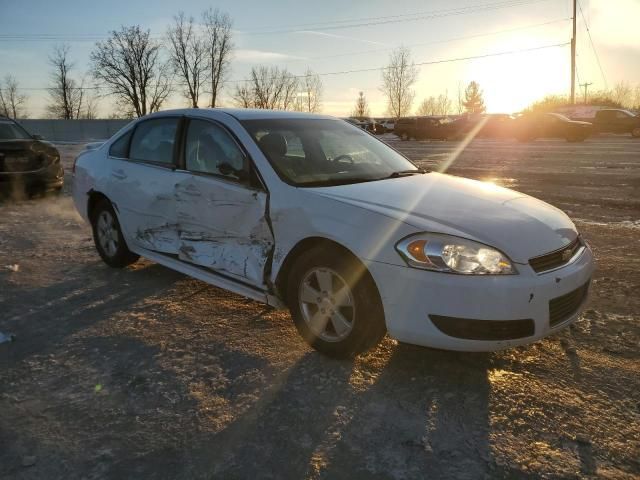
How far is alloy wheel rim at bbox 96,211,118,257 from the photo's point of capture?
4934 millimetres

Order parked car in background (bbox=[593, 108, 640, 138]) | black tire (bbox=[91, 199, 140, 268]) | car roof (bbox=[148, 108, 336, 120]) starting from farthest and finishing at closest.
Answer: parked car in background (bbox=[593, 108, 640, 138]) < black tire (bbox=[91, 199, 140, 268]) < car roof (bbox=[148, 108, 336, 120])

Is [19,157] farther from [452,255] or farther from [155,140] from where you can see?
[452,255]

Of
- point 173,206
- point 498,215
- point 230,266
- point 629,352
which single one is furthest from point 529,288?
point 173,206

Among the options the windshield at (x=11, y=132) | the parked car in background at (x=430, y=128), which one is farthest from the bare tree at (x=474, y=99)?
the windshield at (x=11, y=132)

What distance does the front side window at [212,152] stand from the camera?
3572 millimetres

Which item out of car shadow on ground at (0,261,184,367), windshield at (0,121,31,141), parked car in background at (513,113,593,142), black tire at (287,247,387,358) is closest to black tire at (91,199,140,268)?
car shadow on ground at (0,261,184,367)

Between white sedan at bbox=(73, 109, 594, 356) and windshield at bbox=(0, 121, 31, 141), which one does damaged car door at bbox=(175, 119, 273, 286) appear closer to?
white sedan at bbox=(73, 109, 594, 356)

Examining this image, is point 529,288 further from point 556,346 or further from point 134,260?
point 134,260

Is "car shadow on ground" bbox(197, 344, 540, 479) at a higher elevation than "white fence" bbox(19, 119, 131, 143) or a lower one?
lower

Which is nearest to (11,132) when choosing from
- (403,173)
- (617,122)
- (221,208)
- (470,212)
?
(221,208)

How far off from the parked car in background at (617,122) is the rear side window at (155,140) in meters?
29.9

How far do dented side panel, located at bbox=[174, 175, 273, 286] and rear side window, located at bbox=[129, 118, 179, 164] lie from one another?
1.59 feet

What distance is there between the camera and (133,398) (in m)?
2.73

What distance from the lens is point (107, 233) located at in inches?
198
